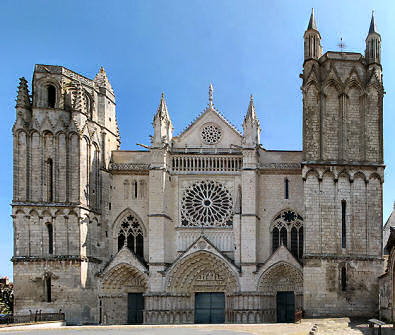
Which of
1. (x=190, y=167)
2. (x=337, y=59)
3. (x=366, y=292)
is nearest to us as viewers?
(x=366, y=292)

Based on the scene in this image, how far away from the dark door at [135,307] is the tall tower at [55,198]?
2537mm

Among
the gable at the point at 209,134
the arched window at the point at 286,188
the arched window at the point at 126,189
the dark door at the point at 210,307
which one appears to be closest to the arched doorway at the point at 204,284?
the dark door at the point at 210,307

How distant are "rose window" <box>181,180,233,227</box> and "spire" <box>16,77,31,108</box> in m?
11.0

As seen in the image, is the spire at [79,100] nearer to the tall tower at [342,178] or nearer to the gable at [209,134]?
the gable at [209,134]

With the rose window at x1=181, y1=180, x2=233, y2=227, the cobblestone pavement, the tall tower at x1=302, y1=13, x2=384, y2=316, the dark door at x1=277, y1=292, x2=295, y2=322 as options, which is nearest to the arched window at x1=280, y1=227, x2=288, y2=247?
the dark door at x1=277, y1=292, x2=295, y2=322

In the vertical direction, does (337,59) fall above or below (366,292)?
above

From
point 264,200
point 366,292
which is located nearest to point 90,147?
point 264,200

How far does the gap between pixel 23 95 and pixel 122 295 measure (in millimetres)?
13411

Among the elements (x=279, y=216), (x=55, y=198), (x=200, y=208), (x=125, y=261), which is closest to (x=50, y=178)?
(x=55, y=198)

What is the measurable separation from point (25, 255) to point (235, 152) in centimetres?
1391

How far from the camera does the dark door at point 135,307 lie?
33156mm

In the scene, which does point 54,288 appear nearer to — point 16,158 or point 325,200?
point 16,158

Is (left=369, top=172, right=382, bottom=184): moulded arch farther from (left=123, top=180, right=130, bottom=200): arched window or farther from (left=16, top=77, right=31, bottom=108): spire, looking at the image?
(left=16, top=77, right=31, bottom=108): spire

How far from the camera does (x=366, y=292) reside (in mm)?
27562
